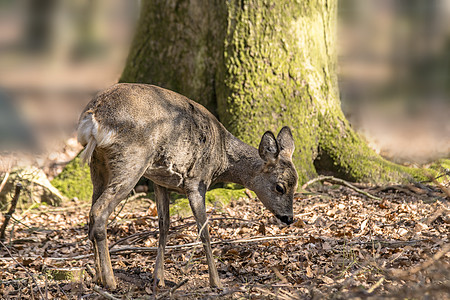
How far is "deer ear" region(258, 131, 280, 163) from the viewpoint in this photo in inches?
219

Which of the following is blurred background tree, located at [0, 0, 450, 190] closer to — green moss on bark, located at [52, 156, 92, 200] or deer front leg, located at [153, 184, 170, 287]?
green moss on bark, located at [52, 156, 92, 200]

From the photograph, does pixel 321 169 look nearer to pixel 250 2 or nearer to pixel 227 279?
pixel 250 2

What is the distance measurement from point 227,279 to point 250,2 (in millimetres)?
3959

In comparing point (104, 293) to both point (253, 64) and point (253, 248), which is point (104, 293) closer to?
point (253, 248)

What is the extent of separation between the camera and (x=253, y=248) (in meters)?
5.98

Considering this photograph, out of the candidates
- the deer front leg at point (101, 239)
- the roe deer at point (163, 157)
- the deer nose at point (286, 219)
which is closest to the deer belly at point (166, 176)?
the roe deer at point (163, 157)

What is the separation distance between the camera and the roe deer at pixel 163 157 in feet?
15.5

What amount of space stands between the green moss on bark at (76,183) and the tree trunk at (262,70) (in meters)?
1.57

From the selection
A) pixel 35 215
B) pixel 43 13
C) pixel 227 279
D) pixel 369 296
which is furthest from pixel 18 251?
pixel 43 13

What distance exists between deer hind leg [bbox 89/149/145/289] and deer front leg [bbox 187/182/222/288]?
24.4 inches

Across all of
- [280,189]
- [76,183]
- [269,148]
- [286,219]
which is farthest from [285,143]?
[76,183]

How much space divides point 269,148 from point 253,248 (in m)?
1.19

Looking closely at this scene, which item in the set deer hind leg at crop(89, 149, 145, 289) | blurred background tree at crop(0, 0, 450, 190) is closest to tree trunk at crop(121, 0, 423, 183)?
blurred background tree at crop(0, 0, 450, 190)

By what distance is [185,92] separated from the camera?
26.5 feet
